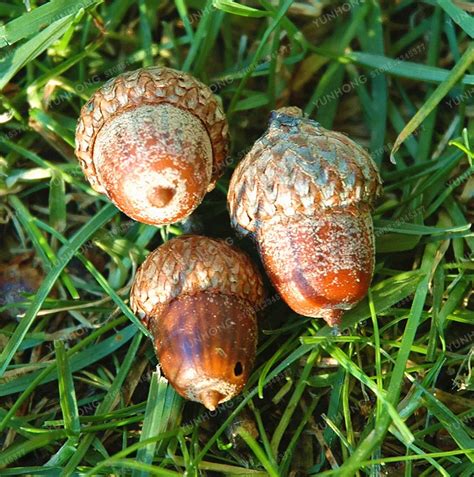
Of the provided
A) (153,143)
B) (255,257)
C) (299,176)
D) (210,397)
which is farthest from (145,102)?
(210,397)

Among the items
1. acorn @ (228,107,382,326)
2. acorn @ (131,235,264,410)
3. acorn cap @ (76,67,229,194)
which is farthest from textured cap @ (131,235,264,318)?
acorn cap @ (76,67,229,194)

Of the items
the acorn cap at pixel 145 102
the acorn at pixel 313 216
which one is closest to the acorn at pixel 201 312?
the acorn at pixel 313 216

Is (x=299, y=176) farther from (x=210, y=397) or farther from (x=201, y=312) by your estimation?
(x=210, y=397)

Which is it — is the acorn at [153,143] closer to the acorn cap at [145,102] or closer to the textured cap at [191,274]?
the acorn cap at [145,102]

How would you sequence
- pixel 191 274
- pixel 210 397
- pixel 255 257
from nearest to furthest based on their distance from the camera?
pixel 210 397 < pixel 191 274 < pixel 255 257

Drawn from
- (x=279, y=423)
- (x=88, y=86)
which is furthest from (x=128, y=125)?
(x=279, y=423)
